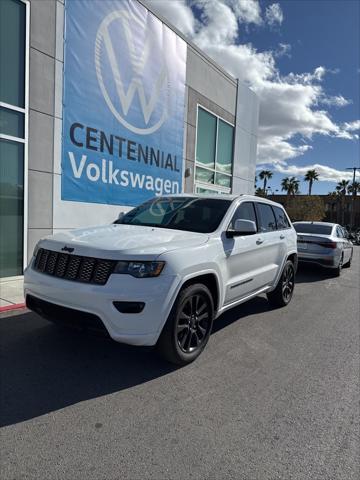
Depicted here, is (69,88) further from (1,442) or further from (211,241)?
(1,442)

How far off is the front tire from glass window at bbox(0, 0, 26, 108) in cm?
606

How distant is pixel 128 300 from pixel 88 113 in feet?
23.4

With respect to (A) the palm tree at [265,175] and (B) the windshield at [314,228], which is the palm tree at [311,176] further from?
(B) the windshield at [314,228]

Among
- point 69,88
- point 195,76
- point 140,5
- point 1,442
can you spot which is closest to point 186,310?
point 1,442

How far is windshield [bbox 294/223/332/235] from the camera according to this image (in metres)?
10.4

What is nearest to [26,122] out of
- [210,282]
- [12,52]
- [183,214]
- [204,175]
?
[12,52]

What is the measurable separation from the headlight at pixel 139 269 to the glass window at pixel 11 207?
203 inches

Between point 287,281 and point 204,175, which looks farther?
point 204,175

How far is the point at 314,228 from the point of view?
1066 centimetres

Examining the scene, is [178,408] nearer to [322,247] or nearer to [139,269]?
[139,269]

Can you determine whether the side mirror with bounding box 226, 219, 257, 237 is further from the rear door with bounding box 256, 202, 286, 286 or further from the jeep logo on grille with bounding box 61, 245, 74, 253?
the jeep logo on grille with bounding box 61, 245, 74, 253

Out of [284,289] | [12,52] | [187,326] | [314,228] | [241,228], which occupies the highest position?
[12,52]

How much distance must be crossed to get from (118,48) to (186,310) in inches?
336

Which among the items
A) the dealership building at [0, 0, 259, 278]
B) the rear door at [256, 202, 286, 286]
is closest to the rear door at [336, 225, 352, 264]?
the rear door at [256, 202, 286, 286]
